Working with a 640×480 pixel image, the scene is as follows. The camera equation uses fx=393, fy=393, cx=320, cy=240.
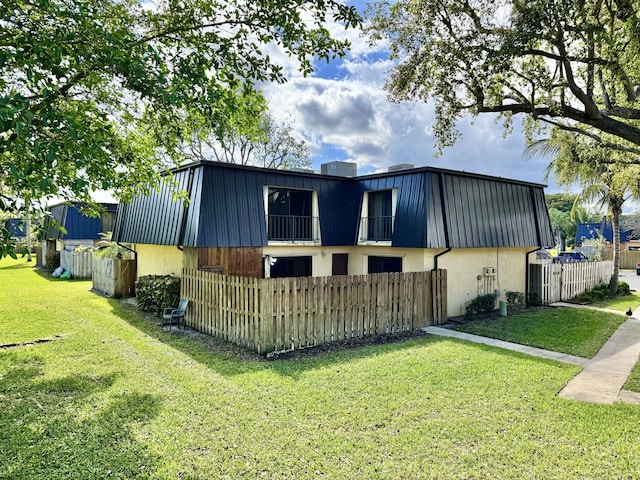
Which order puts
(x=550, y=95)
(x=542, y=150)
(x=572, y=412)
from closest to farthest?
1. (x=572, y=412)
2. (x=550, y=95)
3. (x=542, y=150)

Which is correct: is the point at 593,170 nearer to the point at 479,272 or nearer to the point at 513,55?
the point at 479,272

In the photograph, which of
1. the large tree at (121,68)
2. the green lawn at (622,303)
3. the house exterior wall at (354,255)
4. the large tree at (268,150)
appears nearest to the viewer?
the large tree at (121,68)

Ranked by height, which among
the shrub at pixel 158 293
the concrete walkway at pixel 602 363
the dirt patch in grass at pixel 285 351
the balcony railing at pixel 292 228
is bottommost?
the concrete walkway at pixel 602 363

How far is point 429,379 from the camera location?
22.1 ft

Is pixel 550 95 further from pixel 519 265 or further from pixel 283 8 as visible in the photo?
pixel 519 265

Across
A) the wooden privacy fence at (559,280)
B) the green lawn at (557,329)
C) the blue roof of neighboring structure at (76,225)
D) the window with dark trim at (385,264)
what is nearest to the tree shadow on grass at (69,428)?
the green lawn at (557,329)

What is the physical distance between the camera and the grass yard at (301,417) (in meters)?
4.14

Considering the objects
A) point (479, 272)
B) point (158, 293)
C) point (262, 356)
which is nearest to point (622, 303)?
point (479, 272)

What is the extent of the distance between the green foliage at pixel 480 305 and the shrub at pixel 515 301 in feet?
3.59

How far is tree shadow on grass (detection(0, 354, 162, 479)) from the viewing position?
4.05 meters

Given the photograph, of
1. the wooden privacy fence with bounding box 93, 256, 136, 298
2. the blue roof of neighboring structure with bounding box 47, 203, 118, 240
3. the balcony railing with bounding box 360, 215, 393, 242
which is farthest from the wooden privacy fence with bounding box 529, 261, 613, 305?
the blue roof of neighboring structure with bounding box 47, 203, 118, 240

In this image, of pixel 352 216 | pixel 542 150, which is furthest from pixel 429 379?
pixel 542 150

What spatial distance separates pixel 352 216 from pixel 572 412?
10526mm

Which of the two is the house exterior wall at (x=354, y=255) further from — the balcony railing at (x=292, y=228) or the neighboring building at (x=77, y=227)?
the neighboring building at (x=77, y=227)
